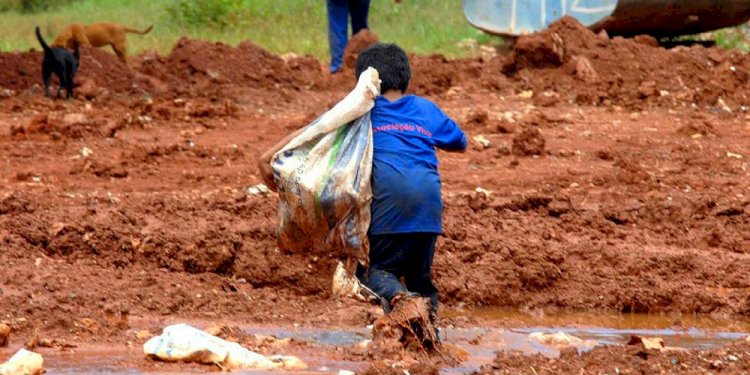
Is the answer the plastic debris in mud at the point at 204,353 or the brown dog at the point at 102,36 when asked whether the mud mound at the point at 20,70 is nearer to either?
the brown dog at the point at 102,36

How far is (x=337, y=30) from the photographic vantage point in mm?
14992

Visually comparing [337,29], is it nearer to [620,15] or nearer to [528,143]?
[620,15]

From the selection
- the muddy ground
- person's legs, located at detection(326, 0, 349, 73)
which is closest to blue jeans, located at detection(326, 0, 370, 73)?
person's legs, located at detection(326, 0, 349, 73)

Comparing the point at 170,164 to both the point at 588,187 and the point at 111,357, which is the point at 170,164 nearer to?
the point at 588,187

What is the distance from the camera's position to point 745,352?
467cm

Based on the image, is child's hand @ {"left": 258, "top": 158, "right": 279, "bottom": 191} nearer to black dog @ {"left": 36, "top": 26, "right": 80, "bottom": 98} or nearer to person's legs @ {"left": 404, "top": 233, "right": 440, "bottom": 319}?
person's legs @ {"left": 404, "top": 233, "right": 440, "bottom": 319}

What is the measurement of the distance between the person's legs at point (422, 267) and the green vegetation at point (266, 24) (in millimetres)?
12278

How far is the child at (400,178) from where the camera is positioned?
16.7ft

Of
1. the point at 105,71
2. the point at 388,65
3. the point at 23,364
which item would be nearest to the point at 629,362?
the point at 388,65

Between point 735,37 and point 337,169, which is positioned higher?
point 337,169

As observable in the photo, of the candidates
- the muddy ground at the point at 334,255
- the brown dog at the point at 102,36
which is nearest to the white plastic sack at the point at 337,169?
the muddy ground at the point at 334,255

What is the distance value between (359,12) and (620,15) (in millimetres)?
3193

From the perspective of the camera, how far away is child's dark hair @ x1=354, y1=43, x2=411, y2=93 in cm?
521

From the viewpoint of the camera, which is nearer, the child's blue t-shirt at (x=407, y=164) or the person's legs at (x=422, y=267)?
the child's blue t-shirt at (x=407, y=164)
